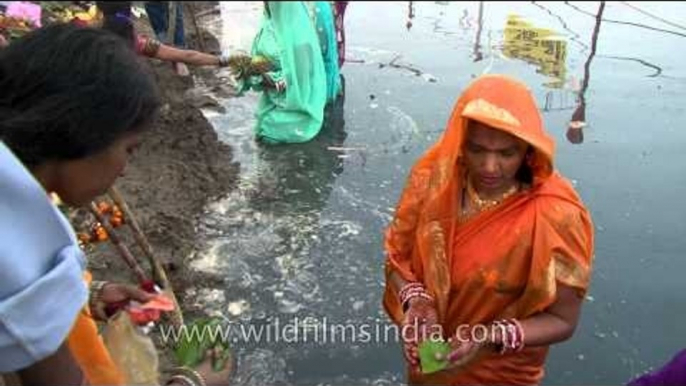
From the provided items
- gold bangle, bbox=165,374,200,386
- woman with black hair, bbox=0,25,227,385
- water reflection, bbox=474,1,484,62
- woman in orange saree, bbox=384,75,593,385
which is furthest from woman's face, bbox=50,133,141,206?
water reflection, bbox=474,1,484,62

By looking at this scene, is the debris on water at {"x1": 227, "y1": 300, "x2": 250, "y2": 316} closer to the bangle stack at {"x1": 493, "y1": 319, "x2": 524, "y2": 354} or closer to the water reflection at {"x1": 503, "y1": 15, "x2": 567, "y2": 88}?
the bangle stack at {"x1": 493, "y1": 319, "x2": 524, "y2": 354}

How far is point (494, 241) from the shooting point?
6.32 feet

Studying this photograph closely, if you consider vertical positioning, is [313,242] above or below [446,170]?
below

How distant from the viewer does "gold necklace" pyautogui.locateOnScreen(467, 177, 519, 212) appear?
1.96 m

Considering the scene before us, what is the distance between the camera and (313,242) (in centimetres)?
422

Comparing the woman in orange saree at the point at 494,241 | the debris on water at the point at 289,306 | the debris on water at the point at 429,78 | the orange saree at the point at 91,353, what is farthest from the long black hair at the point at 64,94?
the debris on water at the point at 429,78

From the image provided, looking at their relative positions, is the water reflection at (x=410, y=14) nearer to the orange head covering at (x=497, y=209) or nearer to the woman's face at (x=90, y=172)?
the orange head covering at (x=497, y=209)

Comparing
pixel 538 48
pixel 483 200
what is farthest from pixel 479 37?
pixel 483 200

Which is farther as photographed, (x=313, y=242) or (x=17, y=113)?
(x=313, y=242)

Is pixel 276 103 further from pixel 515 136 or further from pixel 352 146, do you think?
pixel 515 136

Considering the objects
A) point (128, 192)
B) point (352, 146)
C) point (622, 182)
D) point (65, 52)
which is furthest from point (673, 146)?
A: point (65, 52)

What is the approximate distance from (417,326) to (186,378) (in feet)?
2.48

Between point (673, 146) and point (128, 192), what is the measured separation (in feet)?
12.4

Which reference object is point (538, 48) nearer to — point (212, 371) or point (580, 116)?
point (580, 116)
